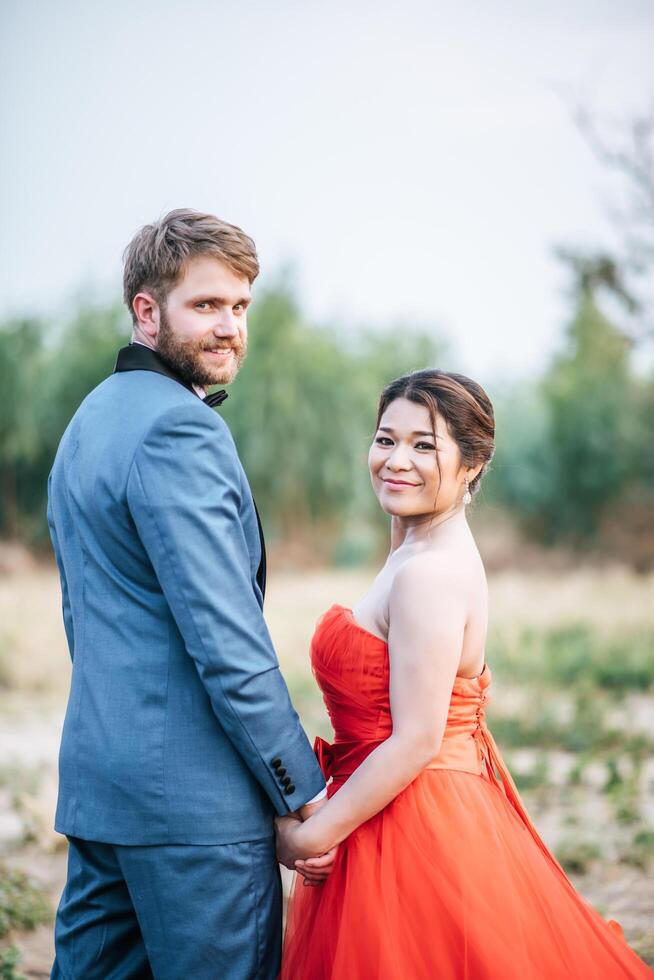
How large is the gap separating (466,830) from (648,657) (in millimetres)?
7599

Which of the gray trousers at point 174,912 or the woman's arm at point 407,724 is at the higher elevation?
the woman's arm at point 407,724

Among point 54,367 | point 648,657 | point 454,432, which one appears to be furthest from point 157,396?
point 54,367

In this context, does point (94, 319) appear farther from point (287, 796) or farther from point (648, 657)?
point (287, 796)

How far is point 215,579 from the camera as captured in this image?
1.95 metres

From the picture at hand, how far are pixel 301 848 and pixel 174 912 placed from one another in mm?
286

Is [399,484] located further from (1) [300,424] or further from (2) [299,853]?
(1) [300,424]

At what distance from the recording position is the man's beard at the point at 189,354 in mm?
2141

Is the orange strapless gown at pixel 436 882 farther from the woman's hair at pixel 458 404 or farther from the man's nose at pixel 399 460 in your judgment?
the woman's hair at pixel 458 404

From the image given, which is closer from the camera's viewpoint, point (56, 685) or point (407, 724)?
point (407, 724)

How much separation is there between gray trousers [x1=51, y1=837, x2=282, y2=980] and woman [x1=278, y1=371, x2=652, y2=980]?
0.12 meters

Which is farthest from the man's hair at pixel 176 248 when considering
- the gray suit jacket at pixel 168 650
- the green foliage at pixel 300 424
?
the green foliage at pixel 300 424

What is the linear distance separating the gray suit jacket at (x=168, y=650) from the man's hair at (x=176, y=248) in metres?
0.24

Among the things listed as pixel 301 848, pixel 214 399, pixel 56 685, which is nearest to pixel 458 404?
pixel 214 399

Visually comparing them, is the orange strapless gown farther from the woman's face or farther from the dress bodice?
the woman's face
